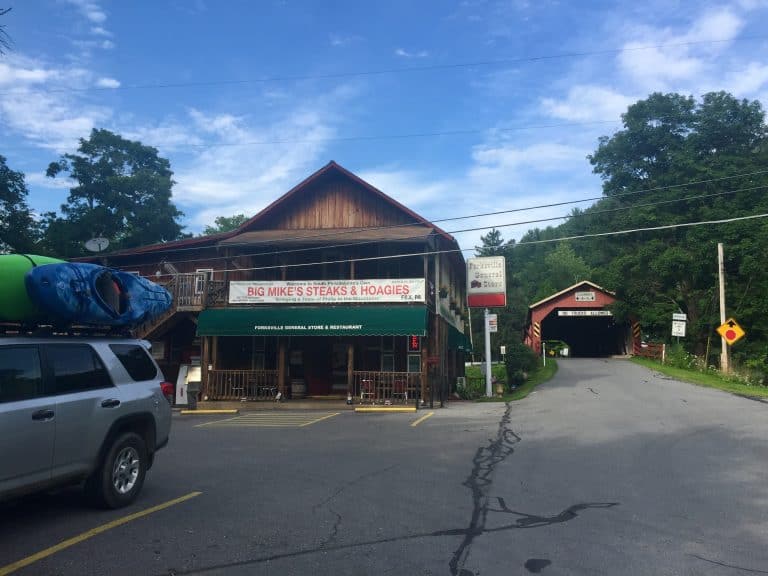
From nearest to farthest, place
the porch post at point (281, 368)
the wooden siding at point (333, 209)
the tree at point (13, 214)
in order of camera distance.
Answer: the porch post at point (281, 368), the wooden siding at point (333, 209), the tree at point (13, 214)

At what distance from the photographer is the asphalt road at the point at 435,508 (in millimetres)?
4852

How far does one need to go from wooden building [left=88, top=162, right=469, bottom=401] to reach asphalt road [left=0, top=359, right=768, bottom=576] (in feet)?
25.2

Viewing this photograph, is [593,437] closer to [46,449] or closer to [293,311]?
[46,449]

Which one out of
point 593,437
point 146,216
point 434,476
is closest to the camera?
point 434,476

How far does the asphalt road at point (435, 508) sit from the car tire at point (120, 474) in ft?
0.56

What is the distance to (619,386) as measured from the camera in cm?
2291

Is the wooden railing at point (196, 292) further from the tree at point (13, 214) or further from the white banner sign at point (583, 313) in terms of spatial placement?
the white banner sign at point (583, 313)

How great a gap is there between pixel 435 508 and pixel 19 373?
4252 mm

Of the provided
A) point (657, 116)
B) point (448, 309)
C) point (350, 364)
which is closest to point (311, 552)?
point (350, 364)

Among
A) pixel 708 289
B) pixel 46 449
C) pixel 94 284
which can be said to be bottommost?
pixel 46 449

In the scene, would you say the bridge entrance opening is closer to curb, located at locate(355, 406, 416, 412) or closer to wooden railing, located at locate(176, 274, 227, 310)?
curb, located at locate(355, 406, 416, 412)

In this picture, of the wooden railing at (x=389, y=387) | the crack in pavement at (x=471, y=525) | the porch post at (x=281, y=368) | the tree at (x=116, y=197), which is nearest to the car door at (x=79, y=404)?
the crack in pavement at (x=471, y=525)

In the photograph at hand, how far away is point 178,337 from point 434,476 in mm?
19173

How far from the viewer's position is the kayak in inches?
217
